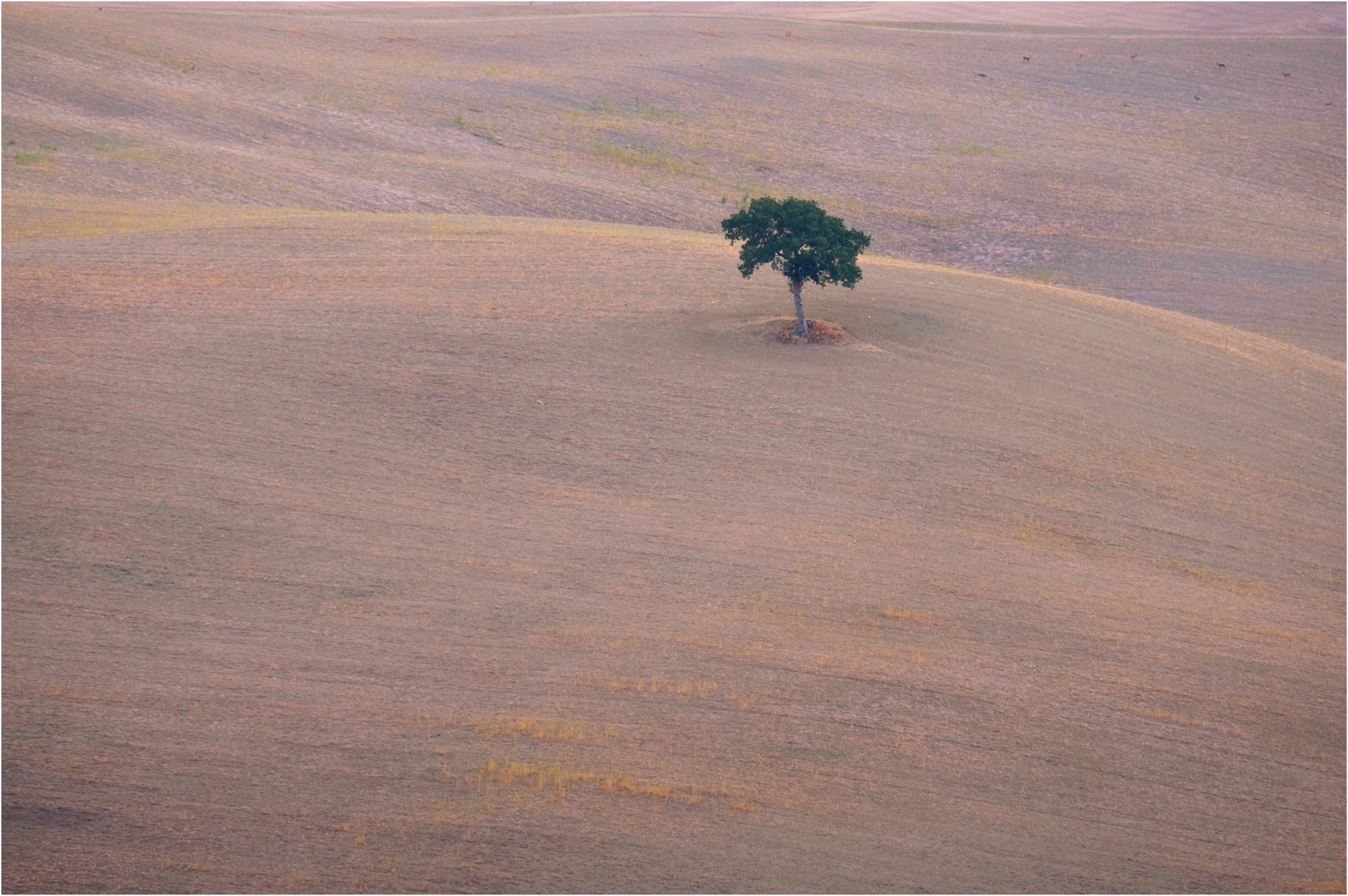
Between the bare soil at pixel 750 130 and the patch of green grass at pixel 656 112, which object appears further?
the patch of green grass at pixel 656 112

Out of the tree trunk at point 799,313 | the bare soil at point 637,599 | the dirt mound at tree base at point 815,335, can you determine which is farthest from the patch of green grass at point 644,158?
the dirt mound at tree base at point 815,335

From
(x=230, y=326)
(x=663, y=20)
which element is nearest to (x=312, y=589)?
(x=230, y=326)

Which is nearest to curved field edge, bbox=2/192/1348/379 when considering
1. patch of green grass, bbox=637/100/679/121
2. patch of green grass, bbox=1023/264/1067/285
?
patch of green grass, bbox=1023/264/1067/285

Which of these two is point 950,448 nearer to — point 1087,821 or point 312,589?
point 1087,821

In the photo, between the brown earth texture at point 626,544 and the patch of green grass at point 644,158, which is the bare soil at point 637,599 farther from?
the patch of green grass at point 644,158

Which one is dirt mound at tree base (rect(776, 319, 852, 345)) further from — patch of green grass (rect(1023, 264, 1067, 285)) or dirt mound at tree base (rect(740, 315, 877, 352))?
patch of green grass (rect(1023, 264, 1067, 285))

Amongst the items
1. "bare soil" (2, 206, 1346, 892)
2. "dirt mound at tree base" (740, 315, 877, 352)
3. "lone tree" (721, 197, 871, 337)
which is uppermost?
"lone tree" (721, 197, 871, 337)
